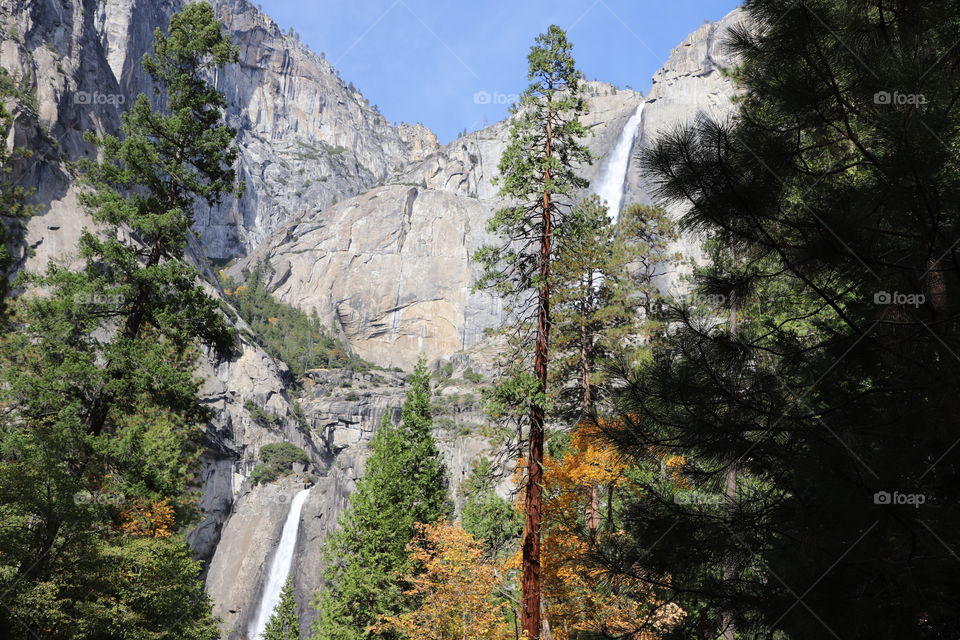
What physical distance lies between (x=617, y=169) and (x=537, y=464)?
8660 centimetres

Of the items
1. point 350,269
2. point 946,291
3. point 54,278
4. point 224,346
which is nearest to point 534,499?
point 946,291

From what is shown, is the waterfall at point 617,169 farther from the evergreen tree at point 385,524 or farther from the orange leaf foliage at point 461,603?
the orange leaf foliage at point 461,603

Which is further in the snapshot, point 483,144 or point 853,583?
point 483,144

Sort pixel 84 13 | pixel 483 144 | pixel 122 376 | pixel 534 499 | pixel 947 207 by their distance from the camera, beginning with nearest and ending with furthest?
pixel 947 207, pixel 534 499, pixel 122 376, pixel 84 13, pixel 483 144

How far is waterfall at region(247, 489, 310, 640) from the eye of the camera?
4784cm

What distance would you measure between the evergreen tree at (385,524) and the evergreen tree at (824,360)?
1684 centimetres

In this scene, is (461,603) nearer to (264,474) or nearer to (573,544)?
(573,544)

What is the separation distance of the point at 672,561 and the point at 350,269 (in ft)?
365

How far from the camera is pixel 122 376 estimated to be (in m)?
12.0

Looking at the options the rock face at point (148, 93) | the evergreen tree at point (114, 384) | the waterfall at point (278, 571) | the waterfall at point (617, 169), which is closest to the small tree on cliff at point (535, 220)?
the evergreen tree at point (114, 384)

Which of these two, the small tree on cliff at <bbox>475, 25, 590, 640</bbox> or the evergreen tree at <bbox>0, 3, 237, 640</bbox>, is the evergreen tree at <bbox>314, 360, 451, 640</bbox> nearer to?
the evergreen tree at <bbox>0, 3, 237, 640</bbox>

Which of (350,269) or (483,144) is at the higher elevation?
(483,144)

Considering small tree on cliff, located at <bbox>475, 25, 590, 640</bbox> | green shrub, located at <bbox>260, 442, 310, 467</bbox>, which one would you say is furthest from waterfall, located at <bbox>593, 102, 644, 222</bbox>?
small tree on cliff, located at <bbox>475, 25, 590, 640</bbox>

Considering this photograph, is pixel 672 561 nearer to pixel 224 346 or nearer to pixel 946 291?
pixel 946 291
